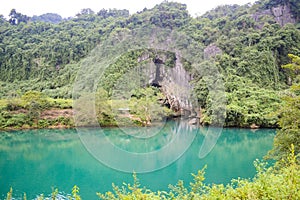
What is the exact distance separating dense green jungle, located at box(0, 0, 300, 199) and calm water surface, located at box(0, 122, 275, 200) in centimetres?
114

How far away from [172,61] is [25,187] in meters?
10.1

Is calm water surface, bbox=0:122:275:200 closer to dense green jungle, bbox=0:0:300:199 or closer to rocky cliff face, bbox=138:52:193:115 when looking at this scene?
dense green jungle, bbox=0:0:300:199

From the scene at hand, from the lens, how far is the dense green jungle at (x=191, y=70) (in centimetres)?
586

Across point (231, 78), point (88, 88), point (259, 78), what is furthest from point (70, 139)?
point (259, 78)

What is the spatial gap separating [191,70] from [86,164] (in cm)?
932

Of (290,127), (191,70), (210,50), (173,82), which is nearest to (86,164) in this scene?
(290,127)

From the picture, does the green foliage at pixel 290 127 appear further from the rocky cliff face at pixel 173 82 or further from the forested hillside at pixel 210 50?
the forested hillside at pixel 210 50

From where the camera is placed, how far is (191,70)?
17.2 metres

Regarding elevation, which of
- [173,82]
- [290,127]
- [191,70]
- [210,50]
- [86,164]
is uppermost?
[210,50]

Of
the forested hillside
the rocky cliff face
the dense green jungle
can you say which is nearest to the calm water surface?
the dense green jungle

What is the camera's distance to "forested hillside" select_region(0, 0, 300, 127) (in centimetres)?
1948

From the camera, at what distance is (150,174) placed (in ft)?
27.5

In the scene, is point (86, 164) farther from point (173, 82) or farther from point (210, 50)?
point (210, 50)

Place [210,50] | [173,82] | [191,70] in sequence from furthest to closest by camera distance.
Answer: [210,50], [173,82], [191,70]
